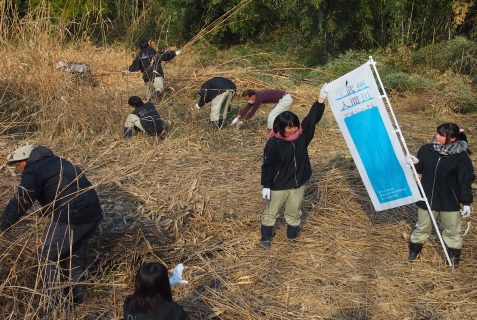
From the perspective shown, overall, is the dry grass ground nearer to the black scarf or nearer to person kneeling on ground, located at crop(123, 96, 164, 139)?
person kneeling on ground, located at crop(123, 96, 164, 139)

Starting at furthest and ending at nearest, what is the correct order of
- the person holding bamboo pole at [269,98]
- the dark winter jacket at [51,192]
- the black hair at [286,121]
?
the person holding bamboo pole at [269,98] → the black hair at [286,121] → the dark winter jacket at [51,192]

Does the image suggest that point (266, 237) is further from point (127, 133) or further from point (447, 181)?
point (127, 133)

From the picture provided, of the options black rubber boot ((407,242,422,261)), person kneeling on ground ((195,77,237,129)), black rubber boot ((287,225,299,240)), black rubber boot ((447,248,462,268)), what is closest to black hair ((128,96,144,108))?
person kneeling on ground ((195,77,237,129))

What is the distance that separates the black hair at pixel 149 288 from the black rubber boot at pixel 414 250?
2700mm

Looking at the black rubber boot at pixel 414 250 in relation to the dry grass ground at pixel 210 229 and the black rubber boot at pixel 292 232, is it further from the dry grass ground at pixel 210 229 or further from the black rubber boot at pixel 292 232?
the black rubber boot at pixel 292 232

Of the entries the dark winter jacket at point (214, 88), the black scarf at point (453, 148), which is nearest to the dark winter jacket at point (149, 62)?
the dark winter jacket at point (214, 88)

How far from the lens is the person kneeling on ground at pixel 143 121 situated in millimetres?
7344

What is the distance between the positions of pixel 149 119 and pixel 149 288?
16.2 ft

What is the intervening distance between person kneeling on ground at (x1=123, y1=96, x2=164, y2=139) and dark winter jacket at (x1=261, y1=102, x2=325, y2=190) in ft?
10.5

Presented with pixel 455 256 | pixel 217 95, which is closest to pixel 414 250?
pixel 455 256

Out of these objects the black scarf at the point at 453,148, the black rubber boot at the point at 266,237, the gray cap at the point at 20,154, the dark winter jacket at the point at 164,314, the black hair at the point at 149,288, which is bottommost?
the black rubber boot at the point at 266,237

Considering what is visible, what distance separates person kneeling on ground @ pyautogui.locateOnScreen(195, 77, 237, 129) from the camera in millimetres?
8320

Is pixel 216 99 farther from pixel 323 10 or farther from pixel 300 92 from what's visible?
pixel 323 10

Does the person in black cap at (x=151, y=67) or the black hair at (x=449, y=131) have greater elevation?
the black hair at (x=449, y=131)
